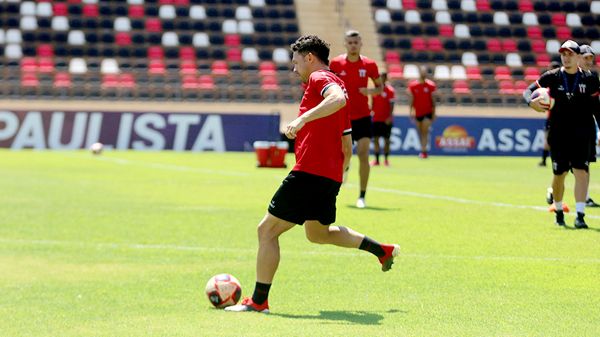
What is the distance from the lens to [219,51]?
46.5 m

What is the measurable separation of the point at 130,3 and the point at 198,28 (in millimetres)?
3168

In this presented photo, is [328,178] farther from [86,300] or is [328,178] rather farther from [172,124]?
[172,124]

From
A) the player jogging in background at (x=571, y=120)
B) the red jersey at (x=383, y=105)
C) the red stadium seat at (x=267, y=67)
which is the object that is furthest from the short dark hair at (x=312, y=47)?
the red stadium seat at (x=267, y=67)

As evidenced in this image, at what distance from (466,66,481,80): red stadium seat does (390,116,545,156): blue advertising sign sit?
4614 millimetres

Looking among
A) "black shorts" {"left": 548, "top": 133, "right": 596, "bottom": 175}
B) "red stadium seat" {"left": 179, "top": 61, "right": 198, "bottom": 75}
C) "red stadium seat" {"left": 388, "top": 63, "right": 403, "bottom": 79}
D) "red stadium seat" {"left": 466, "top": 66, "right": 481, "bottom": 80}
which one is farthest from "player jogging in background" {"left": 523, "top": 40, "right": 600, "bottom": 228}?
"red stadium seat" {"left": 466, "top": 66, "right": 481, "bottom": 80}

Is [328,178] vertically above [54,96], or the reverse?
[328,178]

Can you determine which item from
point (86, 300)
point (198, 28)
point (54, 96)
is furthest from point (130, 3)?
point (86, 300)

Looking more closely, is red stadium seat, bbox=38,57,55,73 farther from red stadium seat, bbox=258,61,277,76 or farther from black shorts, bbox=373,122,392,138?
black shorts, bbox=373,122,392,138

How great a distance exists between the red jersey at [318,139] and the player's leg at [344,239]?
1.68ft

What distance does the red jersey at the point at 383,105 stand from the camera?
33625 mm

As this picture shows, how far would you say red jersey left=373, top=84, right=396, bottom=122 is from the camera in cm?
3362

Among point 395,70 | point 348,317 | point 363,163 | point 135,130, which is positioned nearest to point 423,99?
point 395,70

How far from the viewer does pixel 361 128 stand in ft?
61.0

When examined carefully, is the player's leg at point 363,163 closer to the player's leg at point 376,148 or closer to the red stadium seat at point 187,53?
the player's leg at point 376,148
